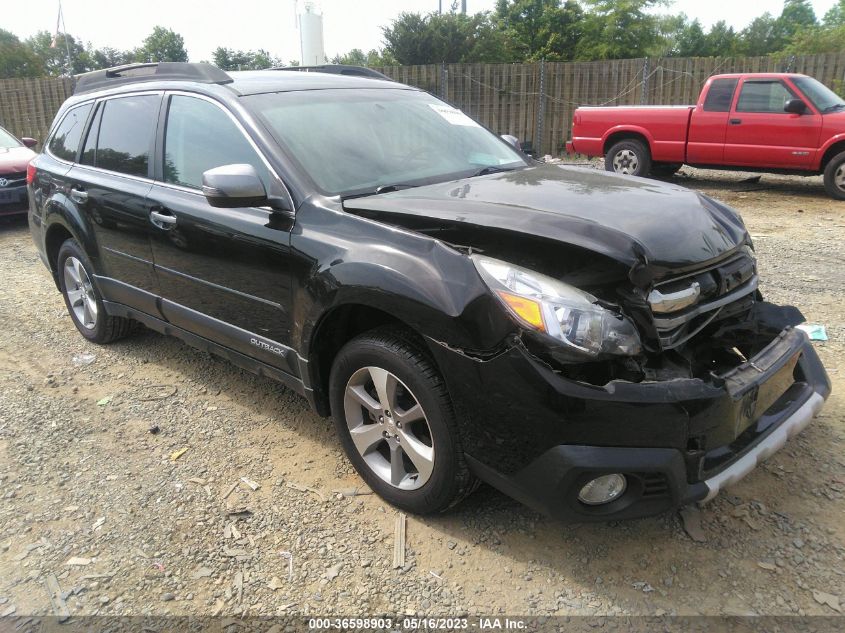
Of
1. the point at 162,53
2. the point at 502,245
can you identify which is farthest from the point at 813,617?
the point at 162,53

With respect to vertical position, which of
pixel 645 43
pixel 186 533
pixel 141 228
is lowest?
pixel 186 533

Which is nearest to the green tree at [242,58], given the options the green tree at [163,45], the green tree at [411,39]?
the green tree at [163,45]

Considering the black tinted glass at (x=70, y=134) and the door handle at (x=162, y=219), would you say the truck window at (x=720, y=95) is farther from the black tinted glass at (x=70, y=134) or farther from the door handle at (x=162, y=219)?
the door handle at (x=162, y=219)

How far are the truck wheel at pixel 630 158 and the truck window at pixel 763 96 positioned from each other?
1.58 meters

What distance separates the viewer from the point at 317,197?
290 cm

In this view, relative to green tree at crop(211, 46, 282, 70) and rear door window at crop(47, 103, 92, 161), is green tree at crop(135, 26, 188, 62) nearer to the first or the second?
green tree at crop(211, 46, 282, 70)

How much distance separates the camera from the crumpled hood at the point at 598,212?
2299 mm

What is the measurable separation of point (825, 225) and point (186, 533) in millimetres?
8132

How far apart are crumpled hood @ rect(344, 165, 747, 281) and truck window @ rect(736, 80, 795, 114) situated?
27.4 feet

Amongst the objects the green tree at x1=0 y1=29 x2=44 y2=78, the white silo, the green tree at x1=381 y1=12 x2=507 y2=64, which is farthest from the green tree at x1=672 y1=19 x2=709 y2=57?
the green tree at x1=0 y1=29 x2=44 y2=78

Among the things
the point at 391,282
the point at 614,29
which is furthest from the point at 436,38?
the point at 391,282

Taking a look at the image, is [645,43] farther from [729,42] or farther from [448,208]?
[448,208]

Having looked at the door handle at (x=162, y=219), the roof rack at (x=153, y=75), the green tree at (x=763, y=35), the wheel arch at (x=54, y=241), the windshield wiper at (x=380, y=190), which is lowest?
the wheel arch at (x=54, y=241)

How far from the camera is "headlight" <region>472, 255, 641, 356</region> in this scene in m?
2.16
